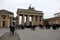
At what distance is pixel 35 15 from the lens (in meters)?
91.7

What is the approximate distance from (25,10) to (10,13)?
7567mm

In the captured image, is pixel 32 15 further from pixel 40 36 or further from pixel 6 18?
pixel 40 36

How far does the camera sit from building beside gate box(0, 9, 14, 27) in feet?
288

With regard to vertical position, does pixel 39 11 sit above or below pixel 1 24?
above

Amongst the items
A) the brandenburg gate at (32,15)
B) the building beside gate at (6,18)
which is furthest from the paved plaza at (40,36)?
the building beside gate at (6,18)

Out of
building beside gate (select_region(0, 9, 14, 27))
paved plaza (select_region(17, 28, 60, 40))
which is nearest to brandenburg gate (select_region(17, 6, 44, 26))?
building beside gate (select_region(0, 9, 14, 27))

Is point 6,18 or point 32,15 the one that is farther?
point 32,15

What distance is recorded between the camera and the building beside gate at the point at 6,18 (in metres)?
87.8

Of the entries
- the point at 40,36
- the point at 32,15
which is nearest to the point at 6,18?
the point at 32,15

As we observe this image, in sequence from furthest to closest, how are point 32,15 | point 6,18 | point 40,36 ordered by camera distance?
point 32,15, point 6,18, point 40,36

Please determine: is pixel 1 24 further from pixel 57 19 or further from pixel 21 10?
pixel 57 19

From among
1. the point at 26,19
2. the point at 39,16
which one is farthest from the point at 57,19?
the point at 26,19

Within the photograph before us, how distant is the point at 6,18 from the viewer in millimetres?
91625

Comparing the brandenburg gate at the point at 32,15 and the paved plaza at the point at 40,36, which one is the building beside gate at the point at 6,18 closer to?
the brandenburg gate at the point at 32,15
